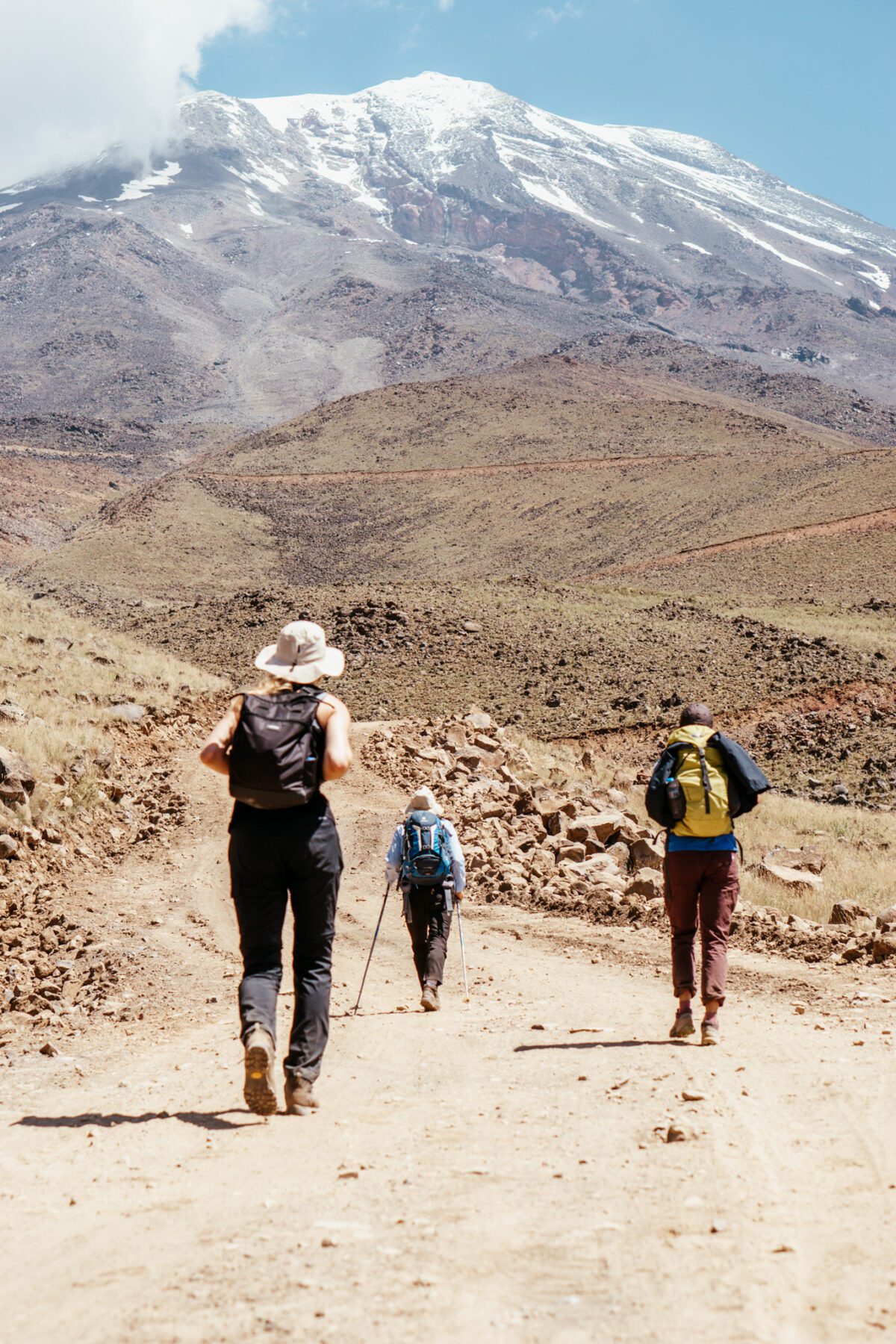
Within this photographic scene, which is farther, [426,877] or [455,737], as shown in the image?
[455,737]

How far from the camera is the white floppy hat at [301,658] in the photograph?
4973 millimetres

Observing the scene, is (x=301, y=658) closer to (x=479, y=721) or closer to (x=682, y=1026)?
(x=682, y=1026)

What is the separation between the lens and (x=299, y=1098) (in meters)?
4.86

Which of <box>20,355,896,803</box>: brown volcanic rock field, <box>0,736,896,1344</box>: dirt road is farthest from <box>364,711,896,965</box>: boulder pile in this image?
<box>20,355,896,803</box>: brown volcanic rock field

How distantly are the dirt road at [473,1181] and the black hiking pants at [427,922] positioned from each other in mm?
411

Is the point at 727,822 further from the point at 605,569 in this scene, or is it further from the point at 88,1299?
the point at 605,569

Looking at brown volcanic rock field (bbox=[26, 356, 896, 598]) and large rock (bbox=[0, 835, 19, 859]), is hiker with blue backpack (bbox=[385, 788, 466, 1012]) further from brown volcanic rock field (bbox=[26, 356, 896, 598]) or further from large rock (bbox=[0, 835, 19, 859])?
brown volcanic rock field (bbox=[26, 356, 896, 598])

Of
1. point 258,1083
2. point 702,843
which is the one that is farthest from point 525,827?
point 258,1083

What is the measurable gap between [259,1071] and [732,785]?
9.20 feet

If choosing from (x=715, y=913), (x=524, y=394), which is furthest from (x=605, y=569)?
(x=715, y=913)

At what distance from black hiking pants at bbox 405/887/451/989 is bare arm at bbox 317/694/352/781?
2.91 meters

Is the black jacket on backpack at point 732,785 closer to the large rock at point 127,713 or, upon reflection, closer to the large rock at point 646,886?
the large rock at point 646,886

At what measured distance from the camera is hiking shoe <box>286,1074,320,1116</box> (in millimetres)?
4859

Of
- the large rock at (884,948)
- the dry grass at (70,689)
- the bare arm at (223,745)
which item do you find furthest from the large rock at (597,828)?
the bare arm at (223,745)
